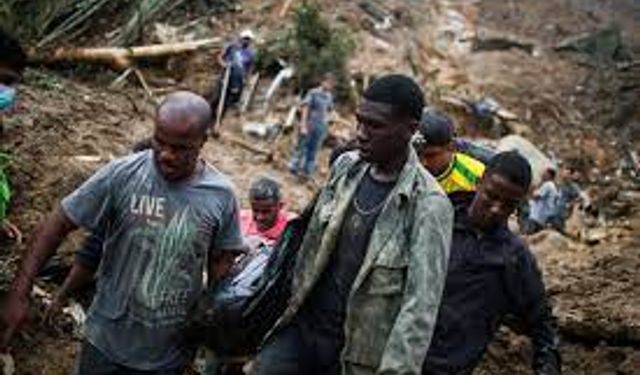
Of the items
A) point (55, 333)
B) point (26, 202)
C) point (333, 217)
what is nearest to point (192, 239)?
point (333, 217)

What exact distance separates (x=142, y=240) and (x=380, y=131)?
828mm

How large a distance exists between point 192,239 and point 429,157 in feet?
5.32

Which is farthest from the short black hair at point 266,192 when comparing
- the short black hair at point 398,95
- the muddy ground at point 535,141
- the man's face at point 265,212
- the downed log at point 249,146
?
the downed log at point 249,146

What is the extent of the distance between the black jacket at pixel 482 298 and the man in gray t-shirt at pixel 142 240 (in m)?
0.86

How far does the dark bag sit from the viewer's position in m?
3.26

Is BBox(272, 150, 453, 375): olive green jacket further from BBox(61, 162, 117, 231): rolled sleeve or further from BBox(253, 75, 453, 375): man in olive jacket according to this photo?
BBox(61, 162, 117, 231): rolled sleeve

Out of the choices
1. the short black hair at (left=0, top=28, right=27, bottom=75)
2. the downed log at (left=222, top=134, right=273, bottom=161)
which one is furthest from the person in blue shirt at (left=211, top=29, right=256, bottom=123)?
the short black hair at (left=0, top=28, right=27, bottom=75)

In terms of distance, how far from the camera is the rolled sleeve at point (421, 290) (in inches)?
112

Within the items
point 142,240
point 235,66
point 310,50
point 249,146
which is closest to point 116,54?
point 235,66

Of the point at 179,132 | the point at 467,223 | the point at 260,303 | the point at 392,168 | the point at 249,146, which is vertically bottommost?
the point at 249,146

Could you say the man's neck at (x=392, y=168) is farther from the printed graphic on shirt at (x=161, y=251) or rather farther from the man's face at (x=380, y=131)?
the printed graphic on shirt at (x=161, y=251)

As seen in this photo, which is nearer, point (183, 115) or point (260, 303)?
point (183, 115)

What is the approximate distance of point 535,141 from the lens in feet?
54.4

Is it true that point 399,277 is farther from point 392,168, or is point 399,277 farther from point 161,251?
point 161,251
